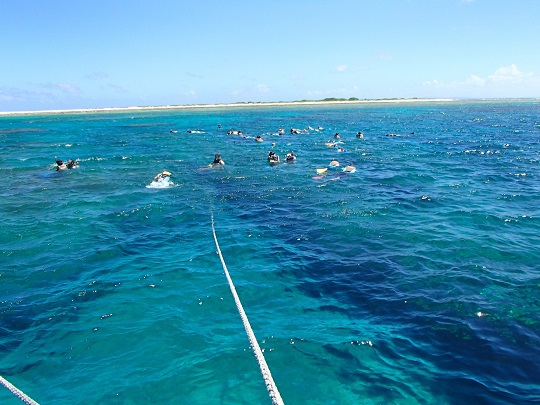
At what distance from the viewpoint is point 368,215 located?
1836 cm

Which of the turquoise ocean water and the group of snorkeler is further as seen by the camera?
the group of snorkeler

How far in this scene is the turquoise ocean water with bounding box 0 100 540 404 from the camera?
780 centimetres

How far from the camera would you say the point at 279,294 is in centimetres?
1129

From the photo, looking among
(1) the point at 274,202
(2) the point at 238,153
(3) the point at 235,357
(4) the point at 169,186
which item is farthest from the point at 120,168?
(3) the point at 235,357

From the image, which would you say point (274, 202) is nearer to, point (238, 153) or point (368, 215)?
point (368, 215)

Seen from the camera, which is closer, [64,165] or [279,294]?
[279,294]

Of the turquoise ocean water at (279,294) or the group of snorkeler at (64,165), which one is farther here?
the group of snorkeler at (64,165)

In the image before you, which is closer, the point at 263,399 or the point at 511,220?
the point at 263,399

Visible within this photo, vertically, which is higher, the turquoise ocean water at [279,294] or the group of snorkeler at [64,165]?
the group of snorkeler at [64,165]

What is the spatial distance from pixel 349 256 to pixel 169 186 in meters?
Answer: 17.0

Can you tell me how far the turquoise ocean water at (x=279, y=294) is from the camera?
25.6ft

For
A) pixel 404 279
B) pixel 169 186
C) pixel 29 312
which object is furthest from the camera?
pixel 169 186

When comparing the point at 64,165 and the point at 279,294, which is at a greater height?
the point at 64,165

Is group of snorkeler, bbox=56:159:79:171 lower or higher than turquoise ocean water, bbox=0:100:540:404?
higher
